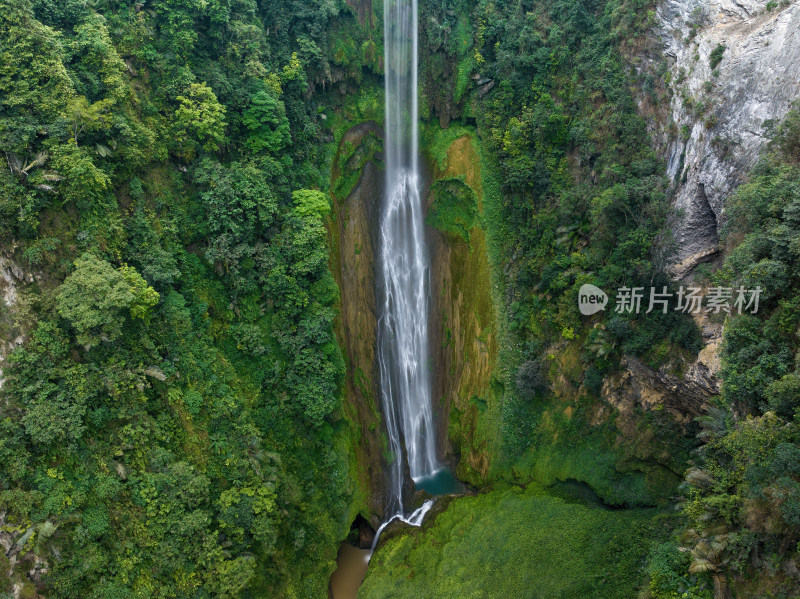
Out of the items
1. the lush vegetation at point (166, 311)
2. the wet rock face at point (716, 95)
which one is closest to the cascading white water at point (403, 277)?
the lush vegetation at point (166, 311)

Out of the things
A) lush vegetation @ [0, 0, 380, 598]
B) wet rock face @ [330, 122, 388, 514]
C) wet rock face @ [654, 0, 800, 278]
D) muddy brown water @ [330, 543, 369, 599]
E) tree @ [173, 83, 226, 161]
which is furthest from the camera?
wet rock face @ [330, 122, 388, 514]

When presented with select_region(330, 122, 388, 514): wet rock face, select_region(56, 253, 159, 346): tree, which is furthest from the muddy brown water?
select_region(56, 253, 159, 346): tree

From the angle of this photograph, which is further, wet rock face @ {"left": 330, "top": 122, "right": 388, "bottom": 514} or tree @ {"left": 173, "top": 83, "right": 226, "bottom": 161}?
wet rock face @ {"left": 330, "top": 122, "right": 388, "bottom": 514}

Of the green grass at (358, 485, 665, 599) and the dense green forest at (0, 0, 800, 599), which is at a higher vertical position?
the dense green forest at (0, 0, 800, 599)

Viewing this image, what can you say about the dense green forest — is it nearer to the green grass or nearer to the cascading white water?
the green grass

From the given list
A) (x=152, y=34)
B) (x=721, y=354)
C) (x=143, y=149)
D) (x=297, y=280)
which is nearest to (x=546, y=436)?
(x=721, y=354)

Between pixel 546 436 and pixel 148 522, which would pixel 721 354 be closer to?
pixel 546 436
